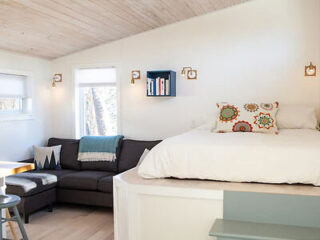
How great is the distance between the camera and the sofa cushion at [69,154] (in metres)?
4.81

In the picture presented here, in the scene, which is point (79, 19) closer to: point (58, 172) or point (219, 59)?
point (219, 59)

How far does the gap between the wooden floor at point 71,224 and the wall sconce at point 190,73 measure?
205cm

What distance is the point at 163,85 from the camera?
455cm

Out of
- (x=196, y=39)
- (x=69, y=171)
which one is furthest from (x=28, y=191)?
(x=196, y=39)

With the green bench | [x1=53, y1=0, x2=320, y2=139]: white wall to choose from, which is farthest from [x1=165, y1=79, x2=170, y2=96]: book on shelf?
the green bench

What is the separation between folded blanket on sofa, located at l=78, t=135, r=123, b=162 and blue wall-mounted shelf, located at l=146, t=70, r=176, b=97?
82cm

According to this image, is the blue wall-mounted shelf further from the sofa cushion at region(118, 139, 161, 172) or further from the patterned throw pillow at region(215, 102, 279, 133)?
the patterned throw pillow at region(215, 102, 279, 133)

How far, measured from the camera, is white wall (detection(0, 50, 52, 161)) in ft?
15.0

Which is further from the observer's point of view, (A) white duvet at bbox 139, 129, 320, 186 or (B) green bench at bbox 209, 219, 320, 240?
(A) white duvet at bbox 139, 129, 320, 186

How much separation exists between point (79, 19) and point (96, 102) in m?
1.71

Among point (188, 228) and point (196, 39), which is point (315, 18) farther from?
point (188, 228)

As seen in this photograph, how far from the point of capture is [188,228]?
243 centimetres

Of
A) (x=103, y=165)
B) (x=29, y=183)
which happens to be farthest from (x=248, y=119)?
(x=29, y=183)

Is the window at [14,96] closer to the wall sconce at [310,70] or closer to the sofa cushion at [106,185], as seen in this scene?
the sofa cushion at [106,185]
